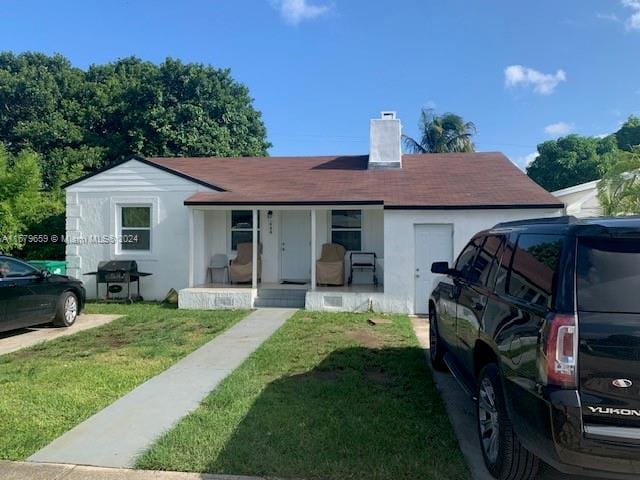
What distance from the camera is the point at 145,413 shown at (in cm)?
475

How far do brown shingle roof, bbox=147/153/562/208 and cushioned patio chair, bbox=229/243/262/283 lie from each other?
165 centimetres

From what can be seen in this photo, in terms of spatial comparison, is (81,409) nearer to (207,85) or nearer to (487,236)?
(487,236)

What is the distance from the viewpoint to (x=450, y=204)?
10.6m

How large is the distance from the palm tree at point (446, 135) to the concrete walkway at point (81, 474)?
24.9m

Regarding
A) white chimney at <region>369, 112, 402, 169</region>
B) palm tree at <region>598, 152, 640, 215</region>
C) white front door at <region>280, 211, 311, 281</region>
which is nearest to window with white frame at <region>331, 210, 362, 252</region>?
white front door at <region>280, 211, 311, 281</region>

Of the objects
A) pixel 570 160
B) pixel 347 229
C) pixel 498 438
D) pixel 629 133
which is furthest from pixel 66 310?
pixel 629 133

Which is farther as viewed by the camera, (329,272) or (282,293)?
(329,272)

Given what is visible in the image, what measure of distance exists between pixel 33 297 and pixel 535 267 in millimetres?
8550

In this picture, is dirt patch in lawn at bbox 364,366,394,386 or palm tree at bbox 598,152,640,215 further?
palm tree at bbox 598,152,640,215

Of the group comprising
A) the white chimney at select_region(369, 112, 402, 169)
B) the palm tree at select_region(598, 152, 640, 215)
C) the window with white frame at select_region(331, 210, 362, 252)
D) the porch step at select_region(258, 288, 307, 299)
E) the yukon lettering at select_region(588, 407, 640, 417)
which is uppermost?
the white chimney at select_region(369, 112, 402, 169)

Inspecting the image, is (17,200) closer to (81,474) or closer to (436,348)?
(81,474)

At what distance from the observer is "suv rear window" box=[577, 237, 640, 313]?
2.61 m

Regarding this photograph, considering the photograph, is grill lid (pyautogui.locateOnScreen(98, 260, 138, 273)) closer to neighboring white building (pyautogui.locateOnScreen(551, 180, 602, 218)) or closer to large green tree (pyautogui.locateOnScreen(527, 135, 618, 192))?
neighboring white building (pyautogui.locateOnScreen(551, 180, 602, 218))

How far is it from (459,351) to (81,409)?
397 cm
